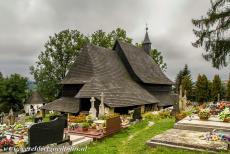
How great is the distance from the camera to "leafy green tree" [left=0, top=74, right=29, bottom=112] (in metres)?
51.0

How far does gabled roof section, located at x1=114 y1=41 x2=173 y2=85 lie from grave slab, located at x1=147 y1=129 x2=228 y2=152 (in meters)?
22.8

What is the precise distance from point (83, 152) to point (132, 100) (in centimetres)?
1742

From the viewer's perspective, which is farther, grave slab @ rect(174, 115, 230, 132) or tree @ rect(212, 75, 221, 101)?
tree @ rect(212, 75, 221, 101)

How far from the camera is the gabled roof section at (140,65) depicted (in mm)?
35281

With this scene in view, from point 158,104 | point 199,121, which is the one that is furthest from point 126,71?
point 199,121

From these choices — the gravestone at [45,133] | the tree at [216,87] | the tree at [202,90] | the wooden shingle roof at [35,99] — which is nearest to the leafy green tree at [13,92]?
the wooden shingle roof at [35,99]

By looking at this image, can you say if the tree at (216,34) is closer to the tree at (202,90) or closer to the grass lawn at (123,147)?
the grass lawn at (123,147)

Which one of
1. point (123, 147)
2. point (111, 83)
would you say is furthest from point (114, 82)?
point (123, 147)

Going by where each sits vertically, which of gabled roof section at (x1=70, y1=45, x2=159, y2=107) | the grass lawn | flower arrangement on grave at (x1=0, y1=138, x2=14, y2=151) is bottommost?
the grass lawn

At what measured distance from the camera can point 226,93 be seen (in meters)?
59.3

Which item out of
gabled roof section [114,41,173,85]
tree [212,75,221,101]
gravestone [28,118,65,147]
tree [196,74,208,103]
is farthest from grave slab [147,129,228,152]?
tree [212,75,221,101]

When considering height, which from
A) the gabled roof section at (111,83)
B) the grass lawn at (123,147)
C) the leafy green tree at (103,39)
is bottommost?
the grass lawn at (123,147)

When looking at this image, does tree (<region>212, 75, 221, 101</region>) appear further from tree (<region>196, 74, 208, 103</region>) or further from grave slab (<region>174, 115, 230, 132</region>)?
grave slab (<region>174, 115, 230, 132</region>)

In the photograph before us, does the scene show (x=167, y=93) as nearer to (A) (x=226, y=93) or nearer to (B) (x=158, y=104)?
(B) (x=158, y=104)
